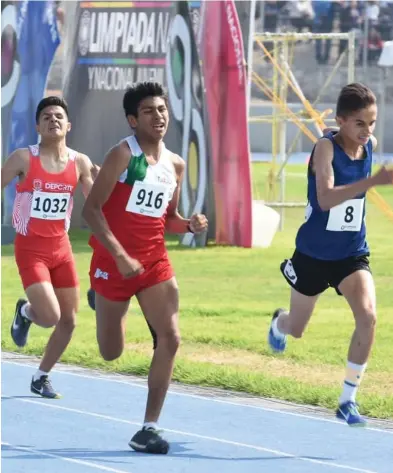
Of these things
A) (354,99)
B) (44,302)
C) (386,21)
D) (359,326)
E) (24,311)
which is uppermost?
(354,99)

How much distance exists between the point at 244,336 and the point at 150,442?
17.0 ft

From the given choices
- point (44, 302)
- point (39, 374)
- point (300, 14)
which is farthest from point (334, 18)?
point (44, 302)

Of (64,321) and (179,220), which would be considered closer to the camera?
(179,220)

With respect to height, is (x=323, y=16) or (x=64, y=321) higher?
(x=323, y=16)

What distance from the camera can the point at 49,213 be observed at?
9.01 meters

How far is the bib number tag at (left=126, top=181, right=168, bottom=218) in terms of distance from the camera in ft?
23.7

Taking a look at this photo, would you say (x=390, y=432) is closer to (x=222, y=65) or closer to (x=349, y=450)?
(x=349, y=450)

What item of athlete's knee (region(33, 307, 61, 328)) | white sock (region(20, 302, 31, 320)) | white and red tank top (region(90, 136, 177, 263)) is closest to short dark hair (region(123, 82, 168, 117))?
white and red tank top (region(90, 136, 177, 263))

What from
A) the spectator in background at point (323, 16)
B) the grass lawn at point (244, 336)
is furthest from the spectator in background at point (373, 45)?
the grass lawn at point (244, 336)

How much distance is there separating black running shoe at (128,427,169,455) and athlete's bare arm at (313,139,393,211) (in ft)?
4.76

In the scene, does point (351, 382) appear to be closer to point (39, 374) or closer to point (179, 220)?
point (179, 220)

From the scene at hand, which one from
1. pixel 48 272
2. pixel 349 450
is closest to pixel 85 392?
pixel 48 272

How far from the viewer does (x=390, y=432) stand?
795 centimetres

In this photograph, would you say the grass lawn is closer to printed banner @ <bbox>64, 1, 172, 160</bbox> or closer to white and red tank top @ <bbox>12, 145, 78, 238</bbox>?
white and red tank top @ <bbox>12, 145, 78, 238</bbox>
